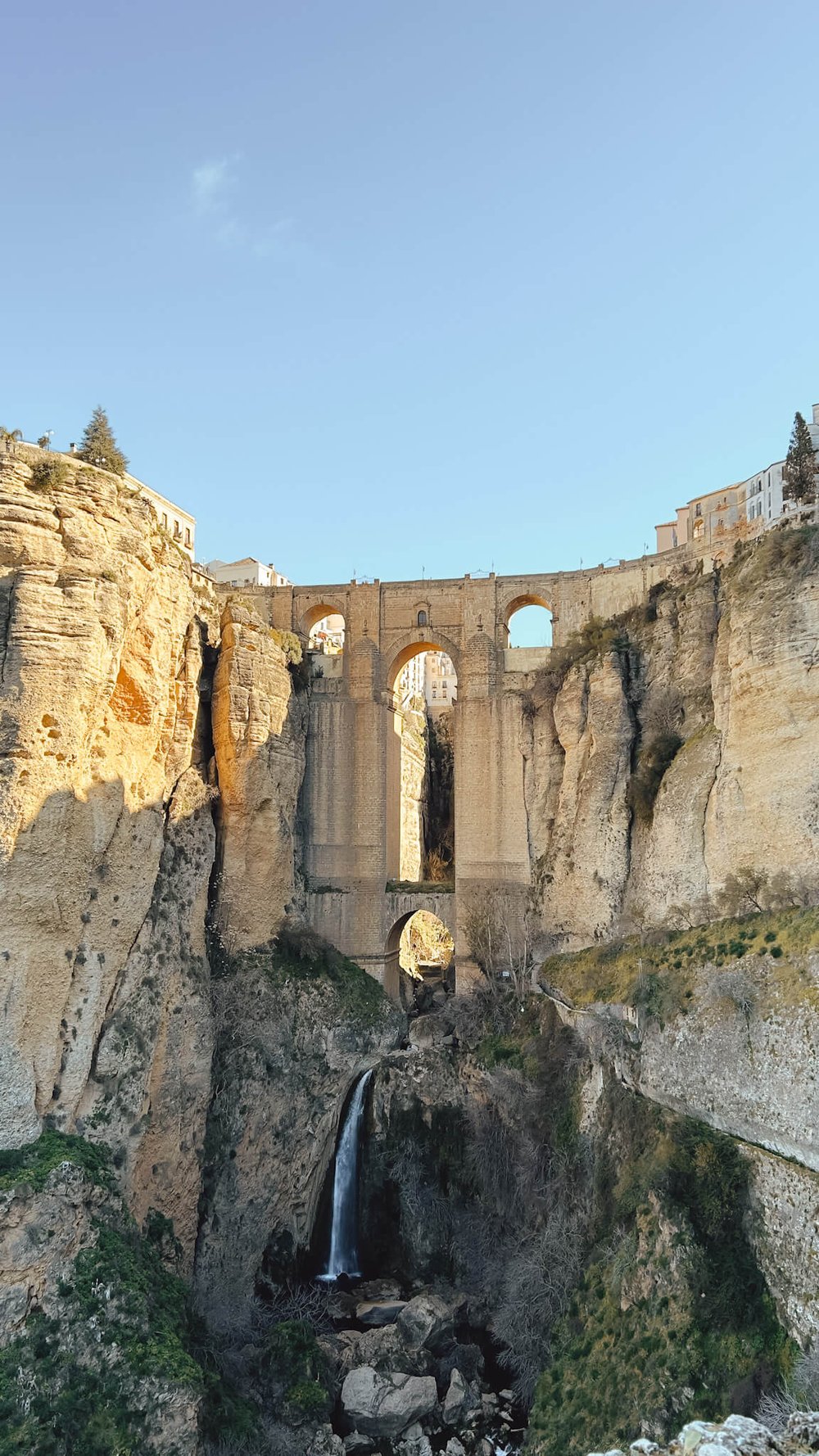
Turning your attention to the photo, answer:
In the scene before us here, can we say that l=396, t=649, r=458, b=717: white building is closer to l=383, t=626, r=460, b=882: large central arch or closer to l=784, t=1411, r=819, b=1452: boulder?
l=383, t=626, r=460, b=882: large central arch

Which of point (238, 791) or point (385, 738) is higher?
point (385, 738)

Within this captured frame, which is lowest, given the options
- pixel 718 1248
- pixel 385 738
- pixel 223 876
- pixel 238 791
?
pixel 718 1248

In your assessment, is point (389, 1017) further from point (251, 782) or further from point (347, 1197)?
point (251, 782)

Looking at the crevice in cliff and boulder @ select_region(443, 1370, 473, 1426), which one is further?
the crevice in cliff

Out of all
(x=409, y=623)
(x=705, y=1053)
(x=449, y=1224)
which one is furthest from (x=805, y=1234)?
(x=409, y=623)

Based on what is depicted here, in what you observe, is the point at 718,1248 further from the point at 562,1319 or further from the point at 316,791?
the point at 316,791

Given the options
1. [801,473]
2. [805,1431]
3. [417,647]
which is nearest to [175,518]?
[417,647]

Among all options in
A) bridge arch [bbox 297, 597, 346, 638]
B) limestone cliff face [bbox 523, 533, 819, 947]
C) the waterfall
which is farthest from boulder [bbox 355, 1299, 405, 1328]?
bridge arch [bbox 297, 597, 346, 638]

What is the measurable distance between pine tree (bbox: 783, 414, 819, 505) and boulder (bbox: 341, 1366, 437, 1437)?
69.9ft

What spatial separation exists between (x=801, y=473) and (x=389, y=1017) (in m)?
18.0

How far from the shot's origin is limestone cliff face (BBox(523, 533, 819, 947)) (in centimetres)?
2089

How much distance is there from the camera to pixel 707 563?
95.6ft

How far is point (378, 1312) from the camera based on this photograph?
2288 cm

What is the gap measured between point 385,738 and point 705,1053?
1558 centimetres
